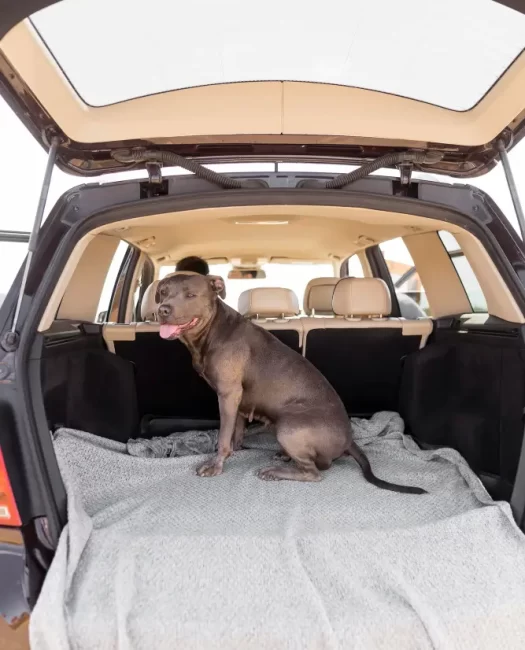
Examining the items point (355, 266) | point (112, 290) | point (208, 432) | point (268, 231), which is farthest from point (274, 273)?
point (208, 432)

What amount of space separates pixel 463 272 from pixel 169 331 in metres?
2.18

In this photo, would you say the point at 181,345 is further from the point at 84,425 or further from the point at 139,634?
the point at 139,634

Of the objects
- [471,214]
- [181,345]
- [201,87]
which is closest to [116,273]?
[181,345]

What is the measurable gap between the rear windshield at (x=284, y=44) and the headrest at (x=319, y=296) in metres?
2.74

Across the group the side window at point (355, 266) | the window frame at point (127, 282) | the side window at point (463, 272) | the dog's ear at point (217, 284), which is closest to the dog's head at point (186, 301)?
the dog's ear at point (217, 284)

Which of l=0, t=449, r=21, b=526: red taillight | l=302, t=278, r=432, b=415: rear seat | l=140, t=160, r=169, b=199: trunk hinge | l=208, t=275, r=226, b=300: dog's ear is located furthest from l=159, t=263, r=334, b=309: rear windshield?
l=0, t=449, r=21, b=526: red taillight

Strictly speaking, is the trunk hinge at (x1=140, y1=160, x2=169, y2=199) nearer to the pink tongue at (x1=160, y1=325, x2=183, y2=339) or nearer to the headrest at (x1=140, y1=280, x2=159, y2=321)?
the pink tongue at (x1=160, y1=325, x2=183, y2=339)

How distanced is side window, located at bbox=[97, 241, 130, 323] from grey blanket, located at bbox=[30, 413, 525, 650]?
1632 mm

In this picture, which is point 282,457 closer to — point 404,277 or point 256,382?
point 256,382

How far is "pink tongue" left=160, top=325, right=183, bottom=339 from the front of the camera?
322cm

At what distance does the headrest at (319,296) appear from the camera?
5035 mm

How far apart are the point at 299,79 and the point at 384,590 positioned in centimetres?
218

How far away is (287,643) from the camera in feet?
5.41

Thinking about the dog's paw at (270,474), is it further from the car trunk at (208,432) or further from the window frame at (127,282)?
the window frame at (127,282)
